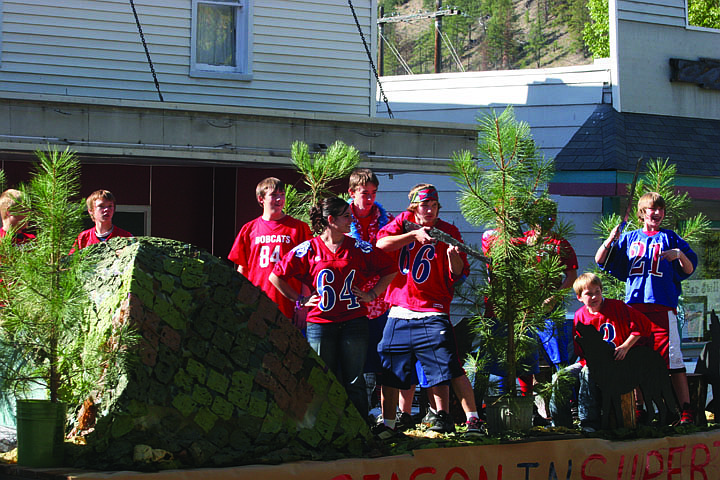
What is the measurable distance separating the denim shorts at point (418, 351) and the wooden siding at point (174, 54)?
8004mm

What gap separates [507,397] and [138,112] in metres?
6.33

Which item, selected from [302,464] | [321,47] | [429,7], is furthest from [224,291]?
[429,7]

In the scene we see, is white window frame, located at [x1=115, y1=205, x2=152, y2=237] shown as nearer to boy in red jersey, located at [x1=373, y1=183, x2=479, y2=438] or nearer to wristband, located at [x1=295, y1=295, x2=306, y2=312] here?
wristband, located at [x1=295, y1=295, x2=306, y2=312]

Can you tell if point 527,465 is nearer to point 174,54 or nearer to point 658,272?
point 658,272

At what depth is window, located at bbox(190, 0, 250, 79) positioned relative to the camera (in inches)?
547

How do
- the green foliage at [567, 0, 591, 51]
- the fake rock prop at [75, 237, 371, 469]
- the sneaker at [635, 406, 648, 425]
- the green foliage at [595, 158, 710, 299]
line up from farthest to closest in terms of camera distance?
the green foliage at [567, 0, 591, 51] < the green foliage at [595, 158, 710, 299] < the sneaker at [635, 406, 648, 425] < the fake rock prop at [75, 237, 371, 469]

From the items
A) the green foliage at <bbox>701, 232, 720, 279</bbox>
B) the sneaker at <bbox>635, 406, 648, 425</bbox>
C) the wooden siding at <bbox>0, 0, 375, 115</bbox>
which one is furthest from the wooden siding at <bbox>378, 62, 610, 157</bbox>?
the sneaker at <bbox>635, 406, 648, 425</bbox>

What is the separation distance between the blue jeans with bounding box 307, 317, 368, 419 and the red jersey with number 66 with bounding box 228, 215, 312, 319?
74 centimetres

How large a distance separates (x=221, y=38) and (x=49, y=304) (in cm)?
983

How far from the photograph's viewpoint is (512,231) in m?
6.31

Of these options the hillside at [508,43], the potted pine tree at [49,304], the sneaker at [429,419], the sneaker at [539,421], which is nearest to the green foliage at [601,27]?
the sneaker at [539,421]

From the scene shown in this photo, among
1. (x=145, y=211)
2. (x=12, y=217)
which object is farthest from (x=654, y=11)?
(x=12, y=217)

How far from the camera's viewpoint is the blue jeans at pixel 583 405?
21.2 feet

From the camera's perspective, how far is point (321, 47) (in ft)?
48.1
